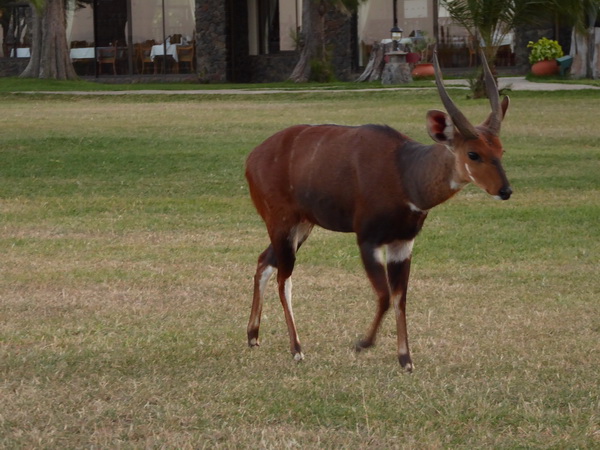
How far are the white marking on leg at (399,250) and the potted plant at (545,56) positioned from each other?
29434 millimetres

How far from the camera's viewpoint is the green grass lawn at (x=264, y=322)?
17.5ft

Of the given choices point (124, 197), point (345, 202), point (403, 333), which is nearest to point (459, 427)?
point (403, 333)

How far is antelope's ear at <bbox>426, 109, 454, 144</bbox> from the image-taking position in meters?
5.88

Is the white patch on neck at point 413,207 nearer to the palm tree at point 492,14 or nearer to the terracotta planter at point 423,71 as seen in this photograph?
the palm tree at point 492,14

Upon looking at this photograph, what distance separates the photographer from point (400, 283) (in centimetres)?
628

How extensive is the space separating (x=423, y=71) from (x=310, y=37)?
359cm

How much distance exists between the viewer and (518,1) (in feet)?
80.0

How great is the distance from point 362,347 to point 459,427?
1.37m

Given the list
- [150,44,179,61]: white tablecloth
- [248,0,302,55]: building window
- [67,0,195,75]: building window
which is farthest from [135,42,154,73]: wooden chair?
[248,0,302,55]: building window

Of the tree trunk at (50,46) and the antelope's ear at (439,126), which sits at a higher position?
the tree trunk at (50,46)

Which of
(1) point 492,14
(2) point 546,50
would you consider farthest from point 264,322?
(2) point 546,50

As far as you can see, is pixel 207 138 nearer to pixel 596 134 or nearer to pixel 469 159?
pixel 596 134

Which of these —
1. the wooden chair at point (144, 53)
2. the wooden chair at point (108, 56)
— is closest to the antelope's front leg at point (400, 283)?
the wooden chair at point (144, 53)

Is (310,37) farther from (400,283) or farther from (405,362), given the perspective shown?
(405,362)
